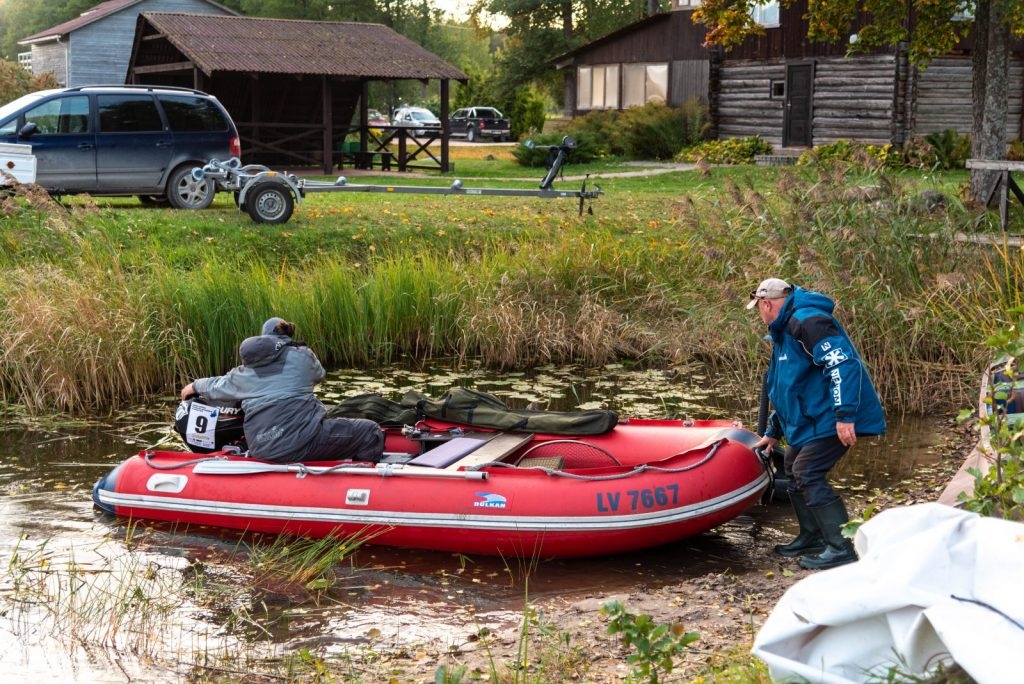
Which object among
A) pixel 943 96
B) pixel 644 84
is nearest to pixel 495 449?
pixel 943 96

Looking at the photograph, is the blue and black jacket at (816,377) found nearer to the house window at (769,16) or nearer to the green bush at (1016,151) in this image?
the green bush at (1016,151)

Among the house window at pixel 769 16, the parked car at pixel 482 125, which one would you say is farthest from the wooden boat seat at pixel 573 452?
the parked car at pixel 482 125

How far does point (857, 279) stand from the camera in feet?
33.1

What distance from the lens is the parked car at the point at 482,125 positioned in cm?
4381

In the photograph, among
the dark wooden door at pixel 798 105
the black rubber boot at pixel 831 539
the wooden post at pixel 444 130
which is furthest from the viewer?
the dark wooden door at pixel 798 105

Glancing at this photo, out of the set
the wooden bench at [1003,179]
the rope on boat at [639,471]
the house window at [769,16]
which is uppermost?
the house window at [769,16]

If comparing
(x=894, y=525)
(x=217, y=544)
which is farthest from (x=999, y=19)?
(x=894, y=525)

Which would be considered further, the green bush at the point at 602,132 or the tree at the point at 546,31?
the tree at the point at 546,31

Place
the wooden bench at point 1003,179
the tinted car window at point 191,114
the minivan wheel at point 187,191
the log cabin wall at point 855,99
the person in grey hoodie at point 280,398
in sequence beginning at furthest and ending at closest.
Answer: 1. the log cabin wall at point 855,99
2. the tinted car window at point 191,114
3. the minivan wheel at point 187,191
4. the wooden bench at point 1003,179
5. the person in grey hoodie at point 280,398

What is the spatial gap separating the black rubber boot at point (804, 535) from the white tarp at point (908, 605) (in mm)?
3334

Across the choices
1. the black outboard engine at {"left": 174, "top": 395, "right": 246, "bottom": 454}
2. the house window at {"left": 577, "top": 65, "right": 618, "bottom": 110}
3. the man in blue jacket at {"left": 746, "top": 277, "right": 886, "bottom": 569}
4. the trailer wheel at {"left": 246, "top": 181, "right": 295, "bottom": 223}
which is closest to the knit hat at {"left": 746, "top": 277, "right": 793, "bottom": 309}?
the man in blue jacket at {"left": 746, "top": 277, "right": 886, "bottom": 569}

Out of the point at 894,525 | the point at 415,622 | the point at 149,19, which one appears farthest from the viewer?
the point at 149,19

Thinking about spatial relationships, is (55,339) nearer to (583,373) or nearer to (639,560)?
(583,373)

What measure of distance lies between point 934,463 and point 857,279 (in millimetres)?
1941
